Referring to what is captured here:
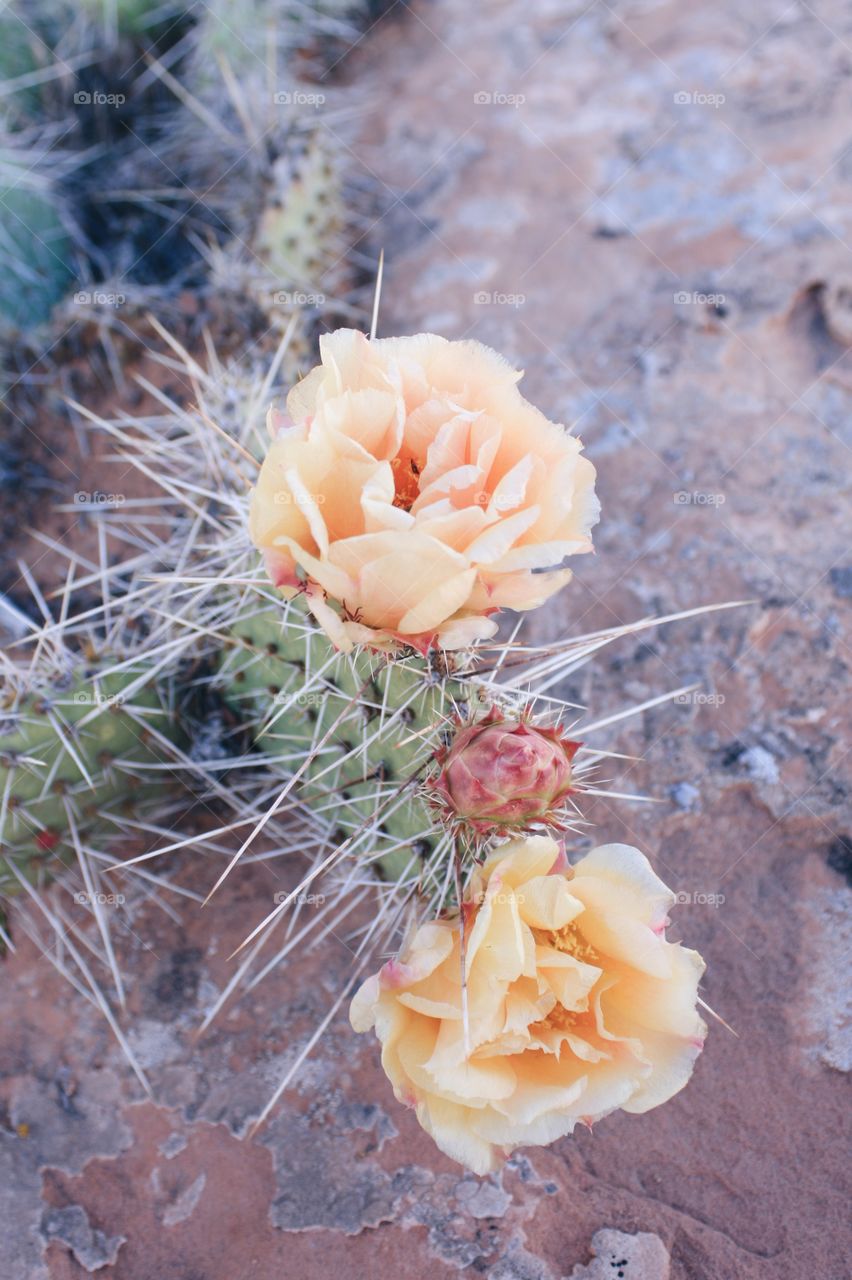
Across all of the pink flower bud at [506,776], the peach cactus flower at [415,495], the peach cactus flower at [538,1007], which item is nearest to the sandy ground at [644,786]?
the peach cactus flower at [538,1007]

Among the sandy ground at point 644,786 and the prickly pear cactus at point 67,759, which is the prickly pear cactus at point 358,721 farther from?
the sandy ground at point 644,786

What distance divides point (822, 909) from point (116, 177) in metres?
Result: 2.32

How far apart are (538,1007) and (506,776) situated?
8.4 inches

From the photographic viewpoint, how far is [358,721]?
4.14 ft

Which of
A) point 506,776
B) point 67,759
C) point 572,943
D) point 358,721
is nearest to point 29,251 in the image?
point 67,759

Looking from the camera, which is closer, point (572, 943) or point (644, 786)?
point (572, 943)

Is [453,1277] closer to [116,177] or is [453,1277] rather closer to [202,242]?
[202,242]

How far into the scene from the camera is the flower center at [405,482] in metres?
1.04

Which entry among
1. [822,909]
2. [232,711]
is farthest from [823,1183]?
[232,711]

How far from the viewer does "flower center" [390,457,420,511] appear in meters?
1.04

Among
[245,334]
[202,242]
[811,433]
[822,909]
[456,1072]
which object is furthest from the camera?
[202,242]

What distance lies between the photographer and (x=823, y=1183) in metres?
1.24

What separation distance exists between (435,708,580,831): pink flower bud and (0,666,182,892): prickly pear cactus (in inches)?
21.9

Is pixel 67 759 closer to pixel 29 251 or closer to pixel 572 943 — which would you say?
pixel 572 943
